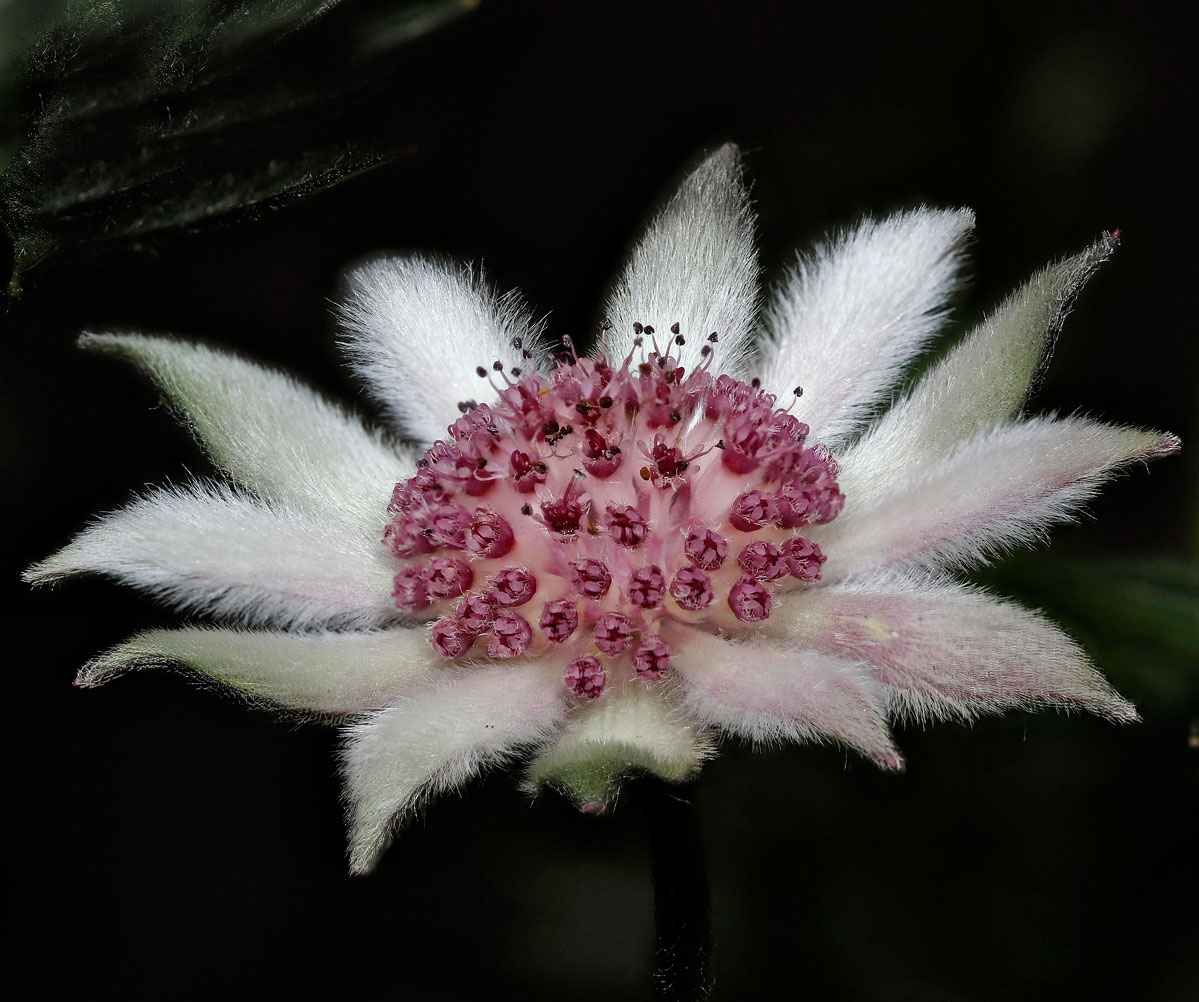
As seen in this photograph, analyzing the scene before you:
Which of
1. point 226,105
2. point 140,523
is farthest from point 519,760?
point 226,105

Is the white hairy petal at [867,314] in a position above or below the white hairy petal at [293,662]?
above

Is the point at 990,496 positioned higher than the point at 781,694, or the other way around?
the point at 990,496

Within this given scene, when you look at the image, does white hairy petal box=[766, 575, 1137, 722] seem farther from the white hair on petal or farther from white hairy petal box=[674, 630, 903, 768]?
the white hair on petal

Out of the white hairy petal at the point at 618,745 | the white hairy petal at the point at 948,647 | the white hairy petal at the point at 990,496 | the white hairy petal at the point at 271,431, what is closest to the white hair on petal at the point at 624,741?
the white hairy petal at the point at 618,745

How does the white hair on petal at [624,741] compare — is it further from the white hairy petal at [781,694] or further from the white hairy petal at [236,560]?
the white hairy petal at [236,560]

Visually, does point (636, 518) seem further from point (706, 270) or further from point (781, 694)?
point (706, 270)

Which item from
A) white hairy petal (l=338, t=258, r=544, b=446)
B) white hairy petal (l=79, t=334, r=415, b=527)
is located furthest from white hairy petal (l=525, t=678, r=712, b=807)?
white hairy petal (l=338, t=258, r=544, b=446)

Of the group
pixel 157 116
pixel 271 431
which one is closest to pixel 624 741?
pixel 271 431
